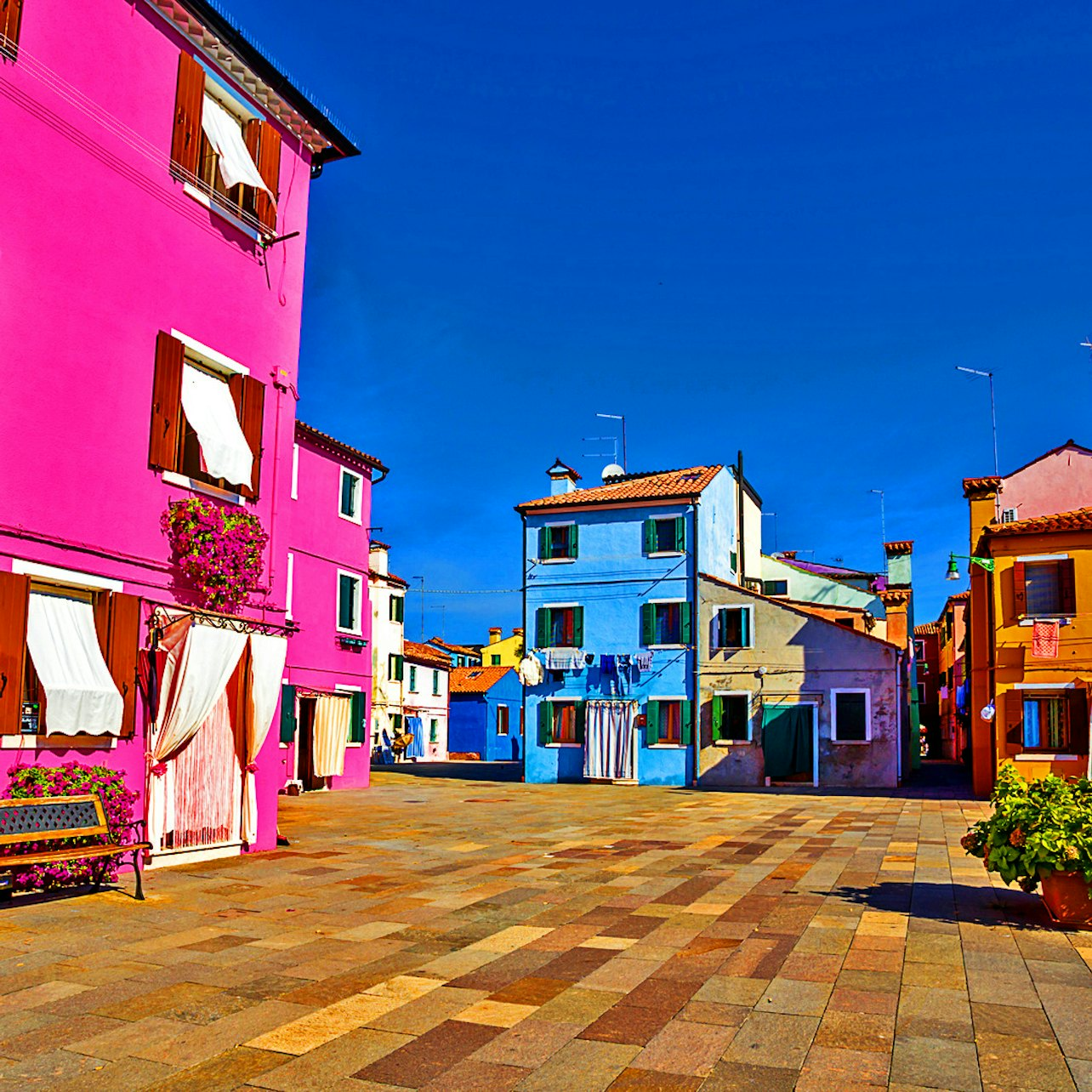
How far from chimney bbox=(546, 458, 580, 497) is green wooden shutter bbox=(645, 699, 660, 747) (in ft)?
28.8

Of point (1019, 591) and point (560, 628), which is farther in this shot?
point (560, 628)

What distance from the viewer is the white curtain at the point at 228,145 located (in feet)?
42.1

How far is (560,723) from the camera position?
3173 centimetres

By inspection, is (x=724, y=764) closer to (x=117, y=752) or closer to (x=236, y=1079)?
(x=117, y=752)

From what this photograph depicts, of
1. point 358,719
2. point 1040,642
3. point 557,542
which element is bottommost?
point 358,719

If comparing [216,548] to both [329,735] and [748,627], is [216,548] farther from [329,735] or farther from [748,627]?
[748,627]

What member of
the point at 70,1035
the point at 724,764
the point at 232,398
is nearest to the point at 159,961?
the point at 70,1035

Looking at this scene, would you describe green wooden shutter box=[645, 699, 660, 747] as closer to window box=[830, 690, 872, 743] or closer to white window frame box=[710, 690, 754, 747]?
white window frame box=[710, 690, 754, 747]

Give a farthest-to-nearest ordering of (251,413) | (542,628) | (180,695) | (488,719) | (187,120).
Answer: (488,719) → (542,628) → (251,413) → (187,120) → (180,695)

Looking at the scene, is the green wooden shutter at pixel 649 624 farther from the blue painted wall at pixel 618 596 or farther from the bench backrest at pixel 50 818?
the bench backrest at pixel 50 818

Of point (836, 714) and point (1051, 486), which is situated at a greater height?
point (1051, 486)

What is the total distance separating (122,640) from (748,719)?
21.7 m

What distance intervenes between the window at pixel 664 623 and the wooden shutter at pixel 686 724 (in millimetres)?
1876

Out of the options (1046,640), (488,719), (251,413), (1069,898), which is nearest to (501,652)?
→ (488,719)
